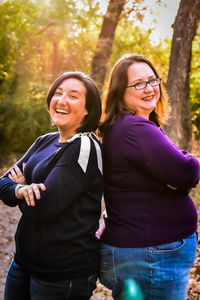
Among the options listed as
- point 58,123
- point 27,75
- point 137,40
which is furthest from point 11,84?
point 58,123

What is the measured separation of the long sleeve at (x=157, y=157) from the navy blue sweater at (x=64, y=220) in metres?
0.25

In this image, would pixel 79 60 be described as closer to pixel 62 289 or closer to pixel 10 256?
pixel 10 256

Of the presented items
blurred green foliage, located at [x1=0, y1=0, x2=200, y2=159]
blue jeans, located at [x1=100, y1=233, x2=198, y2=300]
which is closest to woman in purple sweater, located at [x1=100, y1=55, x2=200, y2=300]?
blue jeans, located at [x1=100, y1=233, x2=198, y2=300]

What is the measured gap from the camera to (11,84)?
13.0 meters

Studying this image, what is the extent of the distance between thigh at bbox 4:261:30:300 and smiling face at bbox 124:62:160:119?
1312 millimetres

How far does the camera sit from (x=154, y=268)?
1901 millimetres

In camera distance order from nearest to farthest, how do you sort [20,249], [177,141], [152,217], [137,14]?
[152,217] → [20,249] → [177,141] → [137,14]

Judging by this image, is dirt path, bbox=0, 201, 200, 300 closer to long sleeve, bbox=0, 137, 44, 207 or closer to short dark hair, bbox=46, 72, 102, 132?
long sleeve, bbox=0, 137, 44, 207

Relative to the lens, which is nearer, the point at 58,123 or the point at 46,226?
the point at 46,226

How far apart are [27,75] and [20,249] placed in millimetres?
11964

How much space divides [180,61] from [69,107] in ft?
17.2

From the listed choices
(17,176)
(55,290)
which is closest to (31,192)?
(17,176)

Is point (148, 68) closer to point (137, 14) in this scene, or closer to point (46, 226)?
point (46, 226)

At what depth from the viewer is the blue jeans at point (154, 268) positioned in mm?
1904
